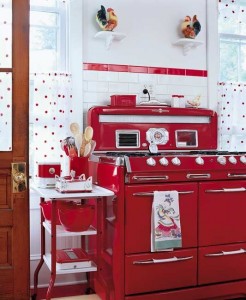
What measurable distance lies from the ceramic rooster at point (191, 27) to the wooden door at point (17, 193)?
184 centimetres

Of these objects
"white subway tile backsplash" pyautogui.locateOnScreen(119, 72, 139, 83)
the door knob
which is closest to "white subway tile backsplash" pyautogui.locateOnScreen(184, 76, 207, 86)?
"white subway tile backsplash" pyautogui.locateOnScreen(119, 72, 139, 83)

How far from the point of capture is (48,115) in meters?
3.84

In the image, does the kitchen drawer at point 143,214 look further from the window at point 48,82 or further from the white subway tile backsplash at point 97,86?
the white subway tile backsplash at point 97,86

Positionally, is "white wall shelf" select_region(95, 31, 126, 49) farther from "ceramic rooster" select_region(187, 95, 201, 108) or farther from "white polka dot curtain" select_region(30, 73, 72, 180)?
"ceramic rooster" select_region(187, 95, 201, 108)

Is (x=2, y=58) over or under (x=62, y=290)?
over

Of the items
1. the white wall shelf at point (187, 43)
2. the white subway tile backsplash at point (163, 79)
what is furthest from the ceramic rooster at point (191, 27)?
the white subway tile backsplash at point (163, 79)

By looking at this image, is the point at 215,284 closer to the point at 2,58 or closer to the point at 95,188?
the point at 95,188

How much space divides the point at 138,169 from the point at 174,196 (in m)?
0.35

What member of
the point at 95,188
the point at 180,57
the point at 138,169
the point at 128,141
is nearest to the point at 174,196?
the point at 138,169

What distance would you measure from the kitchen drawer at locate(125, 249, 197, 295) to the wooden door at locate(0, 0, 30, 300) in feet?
2.46

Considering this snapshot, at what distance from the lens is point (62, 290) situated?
3.82 meters

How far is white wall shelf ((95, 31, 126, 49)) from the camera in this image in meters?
3.94

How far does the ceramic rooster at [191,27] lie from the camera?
4266mm

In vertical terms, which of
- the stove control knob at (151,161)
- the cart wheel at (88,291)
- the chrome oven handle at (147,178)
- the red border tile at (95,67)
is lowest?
the cart wheel at (88,291)
